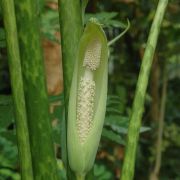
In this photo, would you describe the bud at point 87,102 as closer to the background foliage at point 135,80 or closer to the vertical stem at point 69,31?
the vertical stem at point 69,31

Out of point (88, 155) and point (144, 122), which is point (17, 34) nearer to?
point (88, 155)

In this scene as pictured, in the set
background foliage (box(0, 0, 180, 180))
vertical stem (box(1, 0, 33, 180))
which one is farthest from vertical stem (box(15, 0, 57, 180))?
background foliage (box(0, 0, 180, 180))

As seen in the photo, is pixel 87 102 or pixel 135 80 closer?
pixel 87 102

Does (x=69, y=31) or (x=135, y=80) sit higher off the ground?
(x=69, y=31)

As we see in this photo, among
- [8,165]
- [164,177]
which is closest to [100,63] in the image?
[8,165]

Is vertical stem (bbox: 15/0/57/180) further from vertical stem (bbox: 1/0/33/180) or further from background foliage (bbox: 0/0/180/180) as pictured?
background foliage (bbox: 0/0/180/180)

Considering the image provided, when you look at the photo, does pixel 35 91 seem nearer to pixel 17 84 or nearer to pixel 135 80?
pixel 17 84

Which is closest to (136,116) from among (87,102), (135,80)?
(87,102)
